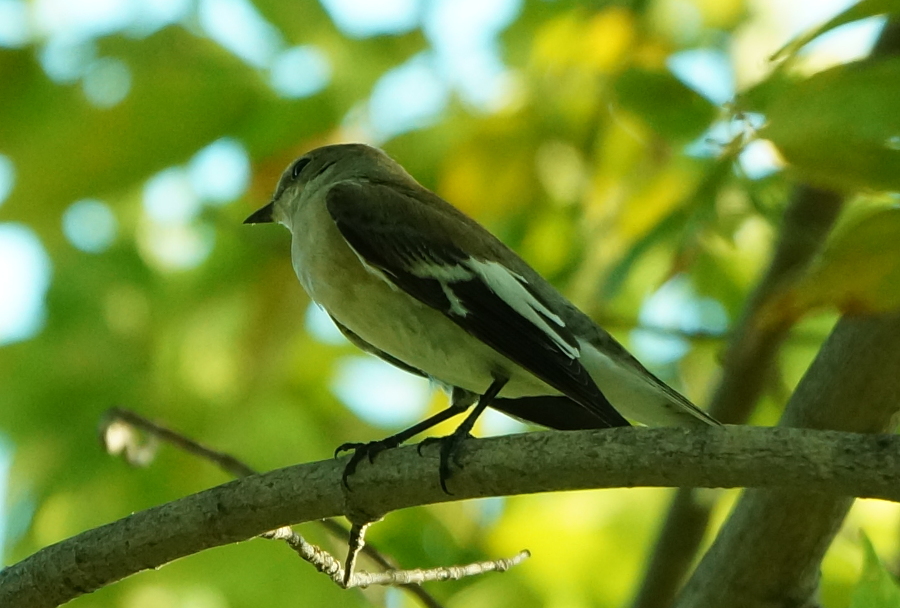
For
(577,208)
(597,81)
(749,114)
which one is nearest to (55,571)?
(749,114)

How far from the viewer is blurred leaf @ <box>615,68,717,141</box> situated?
7.87 feet

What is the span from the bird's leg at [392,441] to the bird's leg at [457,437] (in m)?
0.18

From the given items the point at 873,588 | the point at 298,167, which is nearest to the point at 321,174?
the point at 298,167

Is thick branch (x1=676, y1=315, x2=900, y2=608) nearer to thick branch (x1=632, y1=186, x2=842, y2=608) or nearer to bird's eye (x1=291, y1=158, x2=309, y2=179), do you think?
thick branch (x1=632, y1=186, x2=842, y2=608)

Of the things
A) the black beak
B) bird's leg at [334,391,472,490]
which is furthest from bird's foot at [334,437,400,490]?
the black beak

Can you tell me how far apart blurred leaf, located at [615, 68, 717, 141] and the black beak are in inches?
74.4

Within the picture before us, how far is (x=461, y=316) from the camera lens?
3.14m

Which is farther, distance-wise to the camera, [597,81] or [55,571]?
[597,81]

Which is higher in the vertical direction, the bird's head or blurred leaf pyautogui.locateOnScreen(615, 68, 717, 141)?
the bird's head

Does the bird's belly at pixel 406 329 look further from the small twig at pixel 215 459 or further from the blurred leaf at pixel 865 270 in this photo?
the blurred leaf at pixel 865 270

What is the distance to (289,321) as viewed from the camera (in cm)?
356

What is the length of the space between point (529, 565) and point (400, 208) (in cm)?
128

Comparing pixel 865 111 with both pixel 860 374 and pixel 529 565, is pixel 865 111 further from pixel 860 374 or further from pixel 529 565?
pixel 529 565

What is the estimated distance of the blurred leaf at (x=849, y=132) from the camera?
51.8 inches
